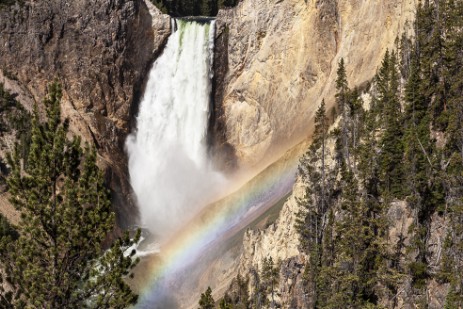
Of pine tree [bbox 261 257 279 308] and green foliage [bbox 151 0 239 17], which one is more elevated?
green foliage [bbox 151 0 239 17]

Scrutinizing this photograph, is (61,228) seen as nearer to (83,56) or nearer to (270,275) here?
(270,275)

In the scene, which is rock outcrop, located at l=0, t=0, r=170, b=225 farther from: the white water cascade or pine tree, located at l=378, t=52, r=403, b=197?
pine tree, located at l=378, t=52, r=403, b=197

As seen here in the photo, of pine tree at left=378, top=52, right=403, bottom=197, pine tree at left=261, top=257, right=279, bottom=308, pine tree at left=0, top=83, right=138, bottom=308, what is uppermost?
pine tree at left=0, top=83, right=138, bottom=308

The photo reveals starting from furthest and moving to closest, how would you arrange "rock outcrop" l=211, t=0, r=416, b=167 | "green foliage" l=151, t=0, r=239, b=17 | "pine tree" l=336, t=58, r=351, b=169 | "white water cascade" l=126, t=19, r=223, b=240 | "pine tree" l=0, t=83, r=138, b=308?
"green foliage" l=151, t=0, r=239, b=17, "white water cascade" l=126, t=19, r=223, b=240, "rock outcrop" l=211, t=0, r=416, b=167, "pine tree" l=336, t=58, r=351, b=169, "pine tree" l=0, t=83, r=138, b=308

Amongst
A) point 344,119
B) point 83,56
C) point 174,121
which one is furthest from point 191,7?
point 344,119

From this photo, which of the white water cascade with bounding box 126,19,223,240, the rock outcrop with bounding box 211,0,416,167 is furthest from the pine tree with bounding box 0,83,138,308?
the white water cascade with bounding box 126,19,223,240

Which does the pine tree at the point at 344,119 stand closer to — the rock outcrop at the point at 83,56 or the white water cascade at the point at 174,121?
the white water cascade at the point at 174,121
